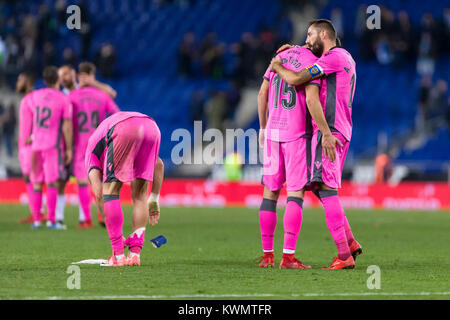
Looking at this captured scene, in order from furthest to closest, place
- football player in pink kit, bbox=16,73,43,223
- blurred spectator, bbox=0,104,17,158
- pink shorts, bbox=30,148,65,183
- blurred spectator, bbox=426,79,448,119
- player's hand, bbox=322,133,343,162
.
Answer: blurred spectator, bbox=0,104,17,158 → blurred spectator, bbox=426,79,448,119 → football player in pink kit, bbox=16,73,43,223 → pink shorts, bbox=30,148,65,183 → player's hand, bbox=322,133,343,162

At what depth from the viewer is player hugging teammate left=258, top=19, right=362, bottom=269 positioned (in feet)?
25.8

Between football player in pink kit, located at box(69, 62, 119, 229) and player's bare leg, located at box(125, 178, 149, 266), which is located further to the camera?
football player in pink kit, located at box(69, 62, 119, 229)

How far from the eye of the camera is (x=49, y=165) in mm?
13039

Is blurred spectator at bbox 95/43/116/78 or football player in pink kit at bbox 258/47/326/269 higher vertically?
blurred spectator at bbox 95/43/116/78

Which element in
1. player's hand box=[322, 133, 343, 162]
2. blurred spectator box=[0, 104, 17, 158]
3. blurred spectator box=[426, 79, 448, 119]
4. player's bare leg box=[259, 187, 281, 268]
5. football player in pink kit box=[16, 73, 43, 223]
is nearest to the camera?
player's hand box=[322, 133, 343, 162]

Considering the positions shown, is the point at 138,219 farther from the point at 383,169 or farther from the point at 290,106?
the point at 383,169

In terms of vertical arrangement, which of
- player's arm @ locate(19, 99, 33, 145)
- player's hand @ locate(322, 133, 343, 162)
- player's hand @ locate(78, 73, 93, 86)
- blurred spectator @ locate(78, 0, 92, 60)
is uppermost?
blurred spectator @ locate(78, 0, 92, 60)

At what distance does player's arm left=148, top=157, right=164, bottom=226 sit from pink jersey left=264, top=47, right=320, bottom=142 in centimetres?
111

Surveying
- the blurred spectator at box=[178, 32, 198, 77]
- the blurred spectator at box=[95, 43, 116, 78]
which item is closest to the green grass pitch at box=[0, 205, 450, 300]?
the blurred spectator at box=[95, 43, 116, 78]

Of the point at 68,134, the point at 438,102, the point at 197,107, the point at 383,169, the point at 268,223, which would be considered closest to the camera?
the point at 268,223

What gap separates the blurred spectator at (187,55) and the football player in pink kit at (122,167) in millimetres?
19547

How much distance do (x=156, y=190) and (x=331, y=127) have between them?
1.83 m

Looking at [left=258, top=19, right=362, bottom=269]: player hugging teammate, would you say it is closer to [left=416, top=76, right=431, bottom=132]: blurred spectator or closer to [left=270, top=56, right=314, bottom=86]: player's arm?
[left=270, top=56, right=314, bottom=86]: player's arm

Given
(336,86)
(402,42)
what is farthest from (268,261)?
(402,42)
